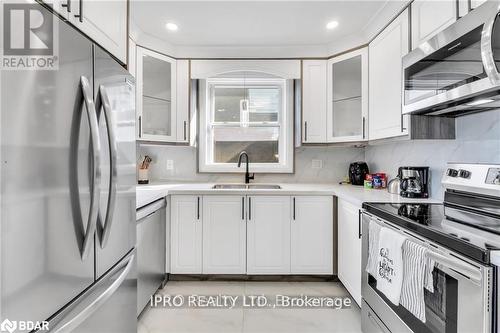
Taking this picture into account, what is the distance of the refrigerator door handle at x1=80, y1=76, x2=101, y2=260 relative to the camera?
928mm

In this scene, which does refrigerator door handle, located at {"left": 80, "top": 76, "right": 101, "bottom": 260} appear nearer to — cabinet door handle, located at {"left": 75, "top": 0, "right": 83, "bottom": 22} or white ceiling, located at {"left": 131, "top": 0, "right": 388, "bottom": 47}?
cabinet door handle, located at {"left": 75, "top": 0, "right": 83, "bottom": 22}

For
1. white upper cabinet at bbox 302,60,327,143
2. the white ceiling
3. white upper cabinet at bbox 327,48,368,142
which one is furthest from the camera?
white upper cabinet at bbox 302,60,327,143

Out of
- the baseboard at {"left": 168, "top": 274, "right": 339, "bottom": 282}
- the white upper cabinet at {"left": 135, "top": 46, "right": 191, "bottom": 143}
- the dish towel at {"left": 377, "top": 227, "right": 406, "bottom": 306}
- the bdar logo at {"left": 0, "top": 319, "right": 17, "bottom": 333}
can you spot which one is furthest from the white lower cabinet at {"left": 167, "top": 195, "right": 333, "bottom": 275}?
the bdar logo at {"left": 0, "top": 319, "right": 17, "bottom": 333}

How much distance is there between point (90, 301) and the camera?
98 cm

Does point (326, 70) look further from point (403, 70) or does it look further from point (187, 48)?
point (187, 48)

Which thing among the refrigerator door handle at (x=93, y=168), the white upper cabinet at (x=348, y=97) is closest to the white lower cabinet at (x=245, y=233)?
the white upper cabinet at (x=348, y=97)

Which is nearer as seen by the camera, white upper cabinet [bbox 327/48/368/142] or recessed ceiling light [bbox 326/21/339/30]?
recessed ceiling light [bbox 326/21/339/30]

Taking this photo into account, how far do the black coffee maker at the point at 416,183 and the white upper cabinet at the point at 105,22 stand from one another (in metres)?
2.11

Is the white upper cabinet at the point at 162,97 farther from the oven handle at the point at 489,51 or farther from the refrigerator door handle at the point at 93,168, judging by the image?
the oven handle at the point at 489,51

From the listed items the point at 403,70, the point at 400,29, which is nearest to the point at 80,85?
the point at 403,70

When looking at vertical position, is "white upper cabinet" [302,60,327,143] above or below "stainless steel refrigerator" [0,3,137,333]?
above

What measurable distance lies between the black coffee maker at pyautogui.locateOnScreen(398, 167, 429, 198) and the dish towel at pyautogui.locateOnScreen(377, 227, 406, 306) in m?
0.74

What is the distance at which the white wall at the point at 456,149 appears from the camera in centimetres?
154

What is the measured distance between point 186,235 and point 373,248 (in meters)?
1.61
